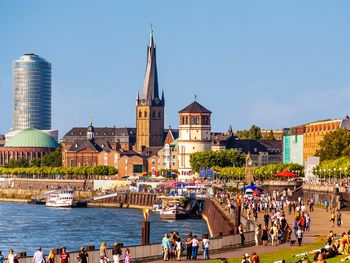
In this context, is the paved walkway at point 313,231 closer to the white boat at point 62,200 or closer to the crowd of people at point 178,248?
the crowd of people at point 178,248

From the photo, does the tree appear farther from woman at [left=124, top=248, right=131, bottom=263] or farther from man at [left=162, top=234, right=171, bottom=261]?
woman at [left=124, top=248, right=131, bottom=263]

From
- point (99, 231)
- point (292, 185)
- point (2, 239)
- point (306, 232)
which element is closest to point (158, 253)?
point (306, 232)

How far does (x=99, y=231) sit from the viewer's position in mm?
104375

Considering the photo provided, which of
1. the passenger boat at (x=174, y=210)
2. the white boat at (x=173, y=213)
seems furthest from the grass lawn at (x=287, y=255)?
the passenger boat at (x=174, y=210)

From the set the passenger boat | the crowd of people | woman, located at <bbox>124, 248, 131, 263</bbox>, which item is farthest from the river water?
woman, located at <bbox>124, 248, 131, 263</bbox>

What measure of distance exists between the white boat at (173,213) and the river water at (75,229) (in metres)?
0.95

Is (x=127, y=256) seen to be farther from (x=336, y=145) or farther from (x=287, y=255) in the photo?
(x=336, y=145)

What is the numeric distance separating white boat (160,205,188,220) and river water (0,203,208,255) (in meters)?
0.95

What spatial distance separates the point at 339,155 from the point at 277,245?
10536cm

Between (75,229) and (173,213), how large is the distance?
20.5 m

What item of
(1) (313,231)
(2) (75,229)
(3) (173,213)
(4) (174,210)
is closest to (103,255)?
(1) (313,231)

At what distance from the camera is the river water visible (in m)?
88.4

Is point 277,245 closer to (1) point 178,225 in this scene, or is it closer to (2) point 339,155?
(1) point 178,225

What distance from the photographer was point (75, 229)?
108 metres
